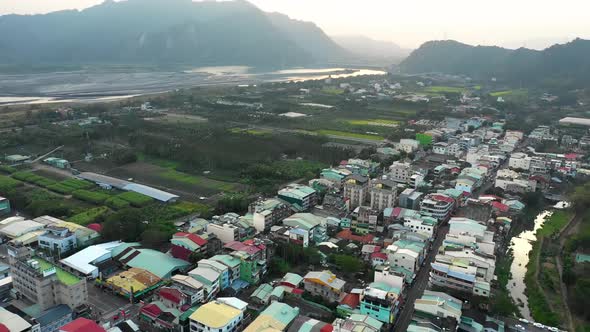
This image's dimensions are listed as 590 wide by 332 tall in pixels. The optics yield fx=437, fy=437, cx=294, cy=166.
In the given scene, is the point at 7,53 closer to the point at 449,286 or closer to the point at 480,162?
the point at 480,162

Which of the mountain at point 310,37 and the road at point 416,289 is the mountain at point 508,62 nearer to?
the mountain at point 310,37

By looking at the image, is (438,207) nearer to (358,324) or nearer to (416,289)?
(416,289)

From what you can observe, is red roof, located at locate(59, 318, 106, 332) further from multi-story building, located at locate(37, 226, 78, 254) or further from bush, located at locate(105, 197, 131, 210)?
bush, located at locate(105, 197, 131, 210)

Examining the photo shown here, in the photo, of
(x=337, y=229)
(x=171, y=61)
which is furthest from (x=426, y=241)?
(x=171, y=61)

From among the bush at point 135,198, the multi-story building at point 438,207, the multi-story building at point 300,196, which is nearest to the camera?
the multi-story building at point 438,207

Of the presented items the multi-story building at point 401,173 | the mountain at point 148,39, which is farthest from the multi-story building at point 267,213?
the mountain at point 148,39

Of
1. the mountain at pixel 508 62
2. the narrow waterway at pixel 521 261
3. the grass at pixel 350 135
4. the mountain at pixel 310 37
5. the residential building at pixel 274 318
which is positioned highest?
the mountain at pixel 310 37

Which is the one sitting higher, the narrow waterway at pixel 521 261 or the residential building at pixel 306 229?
the residential building at pixel 306 229
